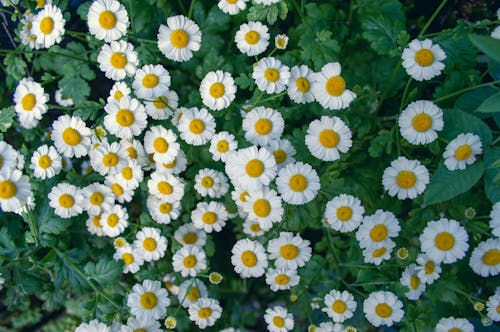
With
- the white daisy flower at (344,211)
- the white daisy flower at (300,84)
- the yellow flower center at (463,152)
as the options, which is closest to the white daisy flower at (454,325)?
the white daisy flower at (344,211)

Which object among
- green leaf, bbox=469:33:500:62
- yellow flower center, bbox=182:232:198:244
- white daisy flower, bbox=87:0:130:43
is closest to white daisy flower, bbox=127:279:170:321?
yellow flower center, bbox=182:232:198:244

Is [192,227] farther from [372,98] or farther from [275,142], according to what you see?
[372,98]

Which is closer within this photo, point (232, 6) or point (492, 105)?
point (492, 105)

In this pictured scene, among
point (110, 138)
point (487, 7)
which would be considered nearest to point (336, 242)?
point (110, 138)

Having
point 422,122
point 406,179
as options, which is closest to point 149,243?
point 406,179

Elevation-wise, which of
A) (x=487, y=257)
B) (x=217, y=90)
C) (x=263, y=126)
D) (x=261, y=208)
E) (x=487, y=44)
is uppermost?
(x=487, y=44)

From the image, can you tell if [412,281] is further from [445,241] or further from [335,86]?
[335,86]

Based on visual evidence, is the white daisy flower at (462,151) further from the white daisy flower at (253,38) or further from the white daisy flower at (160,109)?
the white daisy flower at (160,109)
